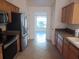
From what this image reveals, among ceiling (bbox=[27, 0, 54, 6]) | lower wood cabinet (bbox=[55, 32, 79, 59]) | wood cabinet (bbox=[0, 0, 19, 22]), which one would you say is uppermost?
ceiling (bbox=[27, 0, 54, 6])

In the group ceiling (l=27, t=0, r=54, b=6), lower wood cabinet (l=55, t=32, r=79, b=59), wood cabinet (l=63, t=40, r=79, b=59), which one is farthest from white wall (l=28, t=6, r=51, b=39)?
wood cabinet (l=63, t=40, r=79, b=59)

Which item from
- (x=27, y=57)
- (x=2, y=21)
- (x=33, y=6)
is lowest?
(x=27, y=57)

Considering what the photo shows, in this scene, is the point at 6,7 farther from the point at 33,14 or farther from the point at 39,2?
the point at 33,14

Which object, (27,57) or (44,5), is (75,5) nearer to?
(27,57)

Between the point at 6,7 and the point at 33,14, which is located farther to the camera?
the point at 33,14

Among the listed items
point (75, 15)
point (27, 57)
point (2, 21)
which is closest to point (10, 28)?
point (2, 21)

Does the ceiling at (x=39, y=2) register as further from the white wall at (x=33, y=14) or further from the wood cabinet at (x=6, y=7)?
the wood cabinet at (x=6, y=7)

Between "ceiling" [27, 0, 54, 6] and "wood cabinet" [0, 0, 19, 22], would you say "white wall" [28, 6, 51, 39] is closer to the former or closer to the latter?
"ceiling" [27, 0, 54, 6]

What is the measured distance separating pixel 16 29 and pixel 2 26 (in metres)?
0.66

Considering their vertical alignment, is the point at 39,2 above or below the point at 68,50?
above

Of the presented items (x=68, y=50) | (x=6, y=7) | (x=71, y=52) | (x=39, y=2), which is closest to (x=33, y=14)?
(x=39, y=2)

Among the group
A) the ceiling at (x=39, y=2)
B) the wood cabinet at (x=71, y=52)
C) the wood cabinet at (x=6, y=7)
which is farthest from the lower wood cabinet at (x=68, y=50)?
the ceiling at (x=39, y=2)

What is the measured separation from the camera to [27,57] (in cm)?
422

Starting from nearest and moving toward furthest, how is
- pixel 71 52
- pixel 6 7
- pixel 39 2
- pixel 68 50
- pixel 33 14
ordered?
pixel 71 52 < pixel 68 50 < pixel 6 7 < pixel 39 2 < pixel 33 14
